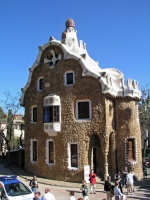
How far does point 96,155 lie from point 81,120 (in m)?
3.11

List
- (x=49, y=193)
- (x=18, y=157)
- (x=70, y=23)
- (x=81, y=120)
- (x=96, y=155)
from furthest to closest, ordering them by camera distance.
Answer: (x=18, y=157), (x=70, y=23), (x=96, y=155), (x=81, y=120), (x=49, y=193)

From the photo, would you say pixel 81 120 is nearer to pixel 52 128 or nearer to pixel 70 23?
pixel 52 128

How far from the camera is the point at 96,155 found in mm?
20172

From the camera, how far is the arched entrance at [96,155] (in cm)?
1969

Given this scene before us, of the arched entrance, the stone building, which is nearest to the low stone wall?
the stone building

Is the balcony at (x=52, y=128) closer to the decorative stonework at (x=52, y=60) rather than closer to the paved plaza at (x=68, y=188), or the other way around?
the paved plaza at (x=68, y=188)

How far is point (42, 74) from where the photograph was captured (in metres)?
22.0

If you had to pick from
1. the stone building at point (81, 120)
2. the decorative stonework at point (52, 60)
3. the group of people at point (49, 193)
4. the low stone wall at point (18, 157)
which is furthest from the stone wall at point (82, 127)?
the low stone wall at point (18, 157)

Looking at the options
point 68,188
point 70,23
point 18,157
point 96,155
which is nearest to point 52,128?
point 96,155

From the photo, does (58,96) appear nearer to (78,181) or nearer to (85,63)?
(85,63)

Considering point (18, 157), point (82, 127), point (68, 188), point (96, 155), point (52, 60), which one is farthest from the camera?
point (18, 157)

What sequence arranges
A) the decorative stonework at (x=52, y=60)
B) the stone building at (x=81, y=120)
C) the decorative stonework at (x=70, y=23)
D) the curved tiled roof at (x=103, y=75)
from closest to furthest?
1. the stone building at (x=81, y=120)
2. the curved tiled roof at (x=103, y=75)
3. the decorative stonework at (x=52, y=60)
4. the decorative stonework at (x=70, y=23)

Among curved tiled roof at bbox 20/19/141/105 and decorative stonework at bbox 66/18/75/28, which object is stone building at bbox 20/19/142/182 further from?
decorative stonework at bbox 66/18/75/28

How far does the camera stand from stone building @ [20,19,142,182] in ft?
62.8
